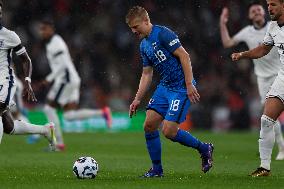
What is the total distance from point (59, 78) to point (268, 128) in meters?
7.62

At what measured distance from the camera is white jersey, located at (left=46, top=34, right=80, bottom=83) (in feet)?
53.1

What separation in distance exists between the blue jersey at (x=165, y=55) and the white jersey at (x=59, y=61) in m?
6.49

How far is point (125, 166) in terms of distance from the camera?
1172cm

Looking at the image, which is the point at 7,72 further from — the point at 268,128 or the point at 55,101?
the point at 55,101

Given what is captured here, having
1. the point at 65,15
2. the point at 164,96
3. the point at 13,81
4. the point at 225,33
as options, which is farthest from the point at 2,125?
the point at 65,15

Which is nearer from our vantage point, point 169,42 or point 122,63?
point 169,42

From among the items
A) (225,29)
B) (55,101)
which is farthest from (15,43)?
(55,101)

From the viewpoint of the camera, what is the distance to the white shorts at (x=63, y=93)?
54.5 ft

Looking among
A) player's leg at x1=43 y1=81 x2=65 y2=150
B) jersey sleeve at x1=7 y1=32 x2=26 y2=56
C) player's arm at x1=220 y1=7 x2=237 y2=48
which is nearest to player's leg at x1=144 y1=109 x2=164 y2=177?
jersey sleeve at x1=7 y1=32 x2=26 y2=56

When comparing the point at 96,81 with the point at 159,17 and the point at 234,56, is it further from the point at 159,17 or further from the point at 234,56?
the point at 234,56

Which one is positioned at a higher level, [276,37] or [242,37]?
[276,37]

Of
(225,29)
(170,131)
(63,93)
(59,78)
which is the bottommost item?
(63,93)

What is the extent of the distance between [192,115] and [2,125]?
582 inches

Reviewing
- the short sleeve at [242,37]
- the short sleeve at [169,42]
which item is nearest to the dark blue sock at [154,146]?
the short sleeve at [169,42]
